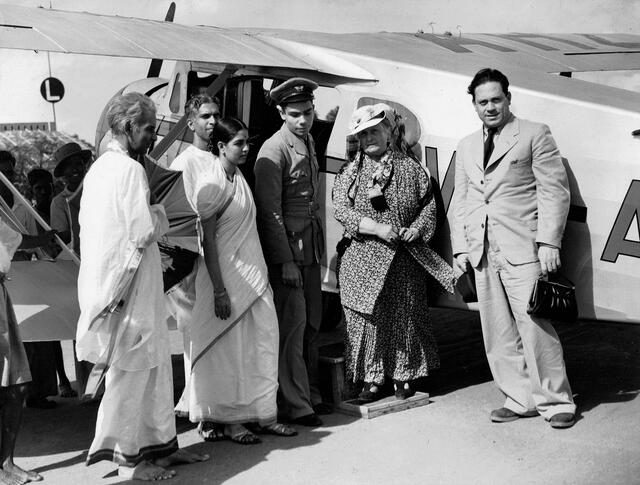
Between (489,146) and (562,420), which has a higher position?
(489,146)

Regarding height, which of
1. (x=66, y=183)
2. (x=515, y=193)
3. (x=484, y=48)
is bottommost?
(x=66, y=183)

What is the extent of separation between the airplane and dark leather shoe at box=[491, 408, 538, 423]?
Result: 0.73 m

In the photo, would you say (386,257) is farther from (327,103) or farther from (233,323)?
(327,103)

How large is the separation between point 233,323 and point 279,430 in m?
0.75

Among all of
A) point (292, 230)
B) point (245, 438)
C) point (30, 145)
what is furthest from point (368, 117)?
point (30, 145)

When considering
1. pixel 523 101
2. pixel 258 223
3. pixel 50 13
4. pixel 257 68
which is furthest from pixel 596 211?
pixel 50 13

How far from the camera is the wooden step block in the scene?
598 centimetres

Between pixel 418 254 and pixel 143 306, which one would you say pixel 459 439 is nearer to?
pixel 418 254

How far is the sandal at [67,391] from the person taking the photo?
7.15m

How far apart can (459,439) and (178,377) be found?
115 inches

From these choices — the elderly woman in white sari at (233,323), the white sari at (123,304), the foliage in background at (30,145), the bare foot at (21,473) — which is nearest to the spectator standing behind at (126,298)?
the white sari at (123,304)

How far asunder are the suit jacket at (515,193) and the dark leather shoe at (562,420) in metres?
0.98

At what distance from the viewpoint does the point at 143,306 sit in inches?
186

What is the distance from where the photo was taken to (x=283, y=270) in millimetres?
5879
